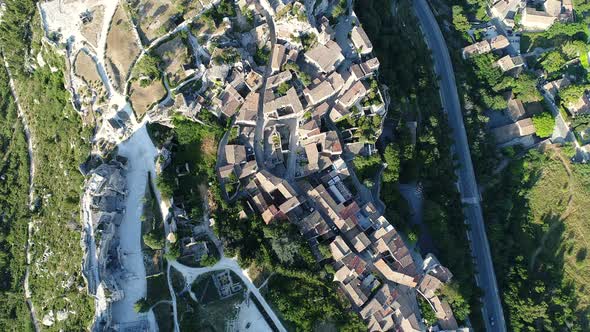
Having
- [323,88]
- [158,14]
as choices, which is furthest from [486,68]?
[158,14]

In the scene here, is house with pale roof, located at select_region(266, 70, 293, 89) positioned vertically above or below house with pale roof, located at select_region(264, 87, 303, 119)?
above

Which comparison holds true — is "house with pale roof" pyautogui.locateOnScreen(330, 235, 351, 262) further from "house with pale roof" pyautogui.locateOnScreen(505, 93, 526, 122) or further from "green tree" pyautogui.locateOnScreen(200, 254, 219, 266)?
"house with pale roof" pyautogui.locateOnScreen(505, 93, 526, 122)

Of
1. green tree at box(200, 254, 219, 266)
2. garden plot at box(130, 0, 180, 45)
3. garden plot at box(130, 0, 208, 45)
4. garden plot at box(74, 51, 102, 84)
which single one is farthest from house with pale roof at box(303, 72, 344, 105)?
garden plot at box(74, 51, 102, 84)

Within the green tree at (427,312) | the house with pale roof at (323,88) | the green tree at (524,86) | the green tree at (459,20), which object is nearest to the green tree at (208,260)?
the house with pale roof at (323,88)

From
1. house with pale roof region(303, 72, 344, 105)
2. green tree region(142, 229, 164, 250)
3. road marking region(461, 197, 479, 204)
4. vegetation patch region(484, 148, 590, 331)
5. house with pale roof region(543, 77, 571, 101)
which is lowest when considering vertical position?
vegetation patch region(484, 148, 590, 331)

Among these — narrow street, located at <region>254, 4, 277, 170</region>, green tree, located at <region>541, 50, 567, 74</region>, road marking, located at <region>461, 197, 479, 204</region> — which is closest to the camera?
narrow street, located at <region>254, 4, 277, 170</region>

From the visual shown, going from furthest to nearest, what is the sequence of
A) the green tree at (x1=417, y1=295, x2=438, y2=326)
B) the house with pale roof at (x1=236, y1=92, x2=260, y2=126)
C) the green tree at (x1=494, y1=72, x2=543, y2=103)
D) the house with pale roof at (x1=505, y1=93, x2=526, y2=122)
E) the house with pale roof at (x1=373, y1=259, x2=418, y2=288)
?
1. the house with pale roof at (x1=505, y1=93, x2=526, y2=122)
2. the green tree at (x1=494, y1=72, x2=543, y2=103)
3. the house with pale roof at (x1=236, y1=92, x2=260, y2=126)
4. the green tree at (x1=417, y1=295, x2=438, y2=326)
5. the house with pale roof at (x1=373, y1=259, x2=418, y2=288)

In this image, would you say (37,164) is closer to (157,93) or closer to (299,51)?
(157,93)
